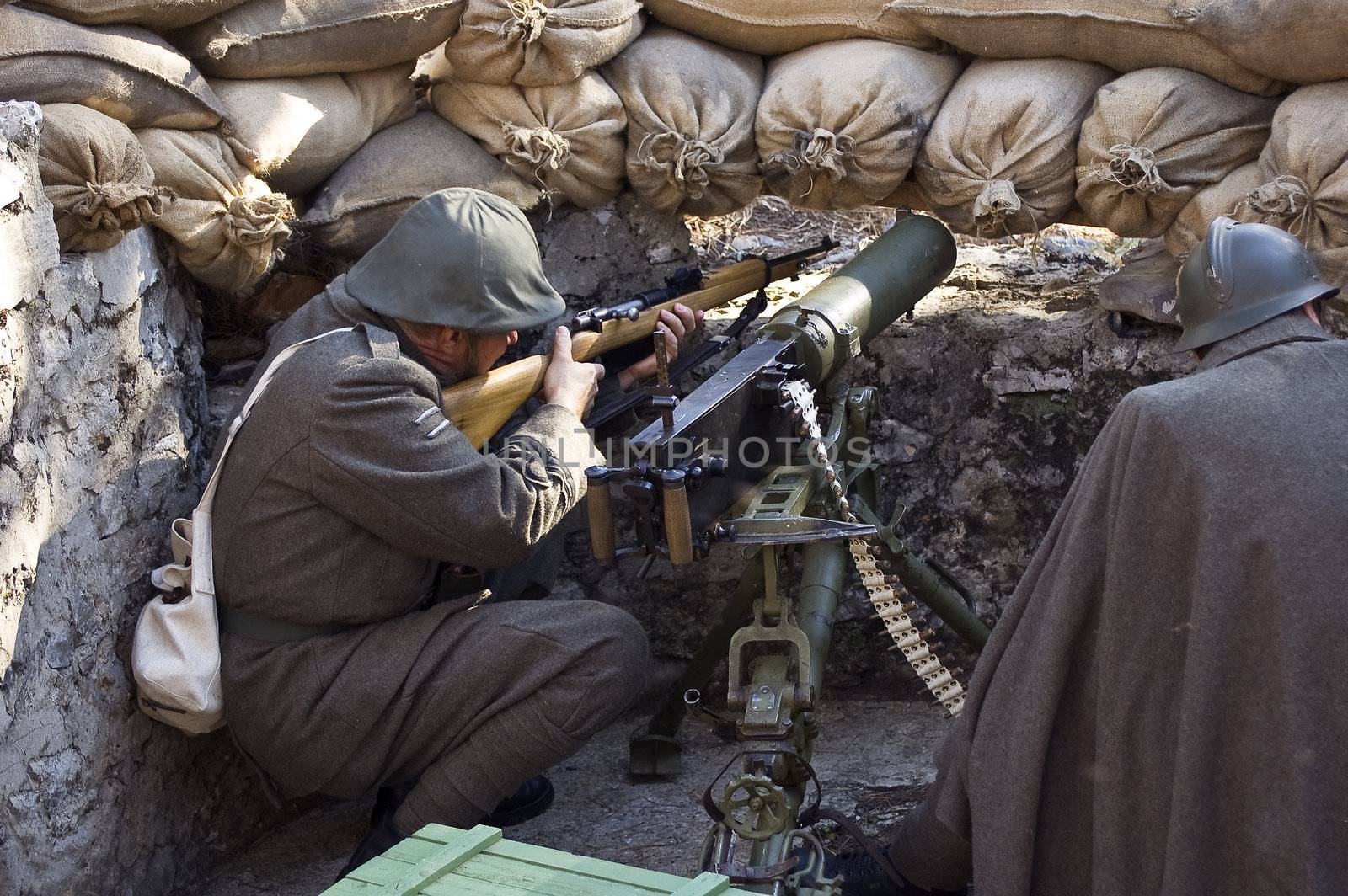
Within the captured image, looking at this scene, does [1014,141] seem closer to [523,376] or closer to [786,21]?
[786,21]

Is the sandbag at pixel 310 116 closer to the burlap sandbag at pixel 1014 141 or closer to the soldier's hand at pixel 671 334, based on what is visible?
the soldier's hand at pixel 671 334

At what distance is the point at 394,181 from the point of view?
3.93 m

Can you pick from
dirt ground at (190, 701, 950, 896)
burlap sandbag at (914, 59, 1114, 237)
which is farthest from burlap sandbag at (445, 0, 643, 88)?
dirt ground at (190, 701, 950, 896)

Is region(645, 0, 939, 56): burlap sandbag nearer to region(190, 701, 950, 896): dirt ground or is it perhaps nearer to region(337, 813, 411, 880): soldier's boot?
region(190, 701, 950, 896): dirt ground

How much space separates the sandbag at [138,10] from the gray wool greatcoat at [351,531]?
0.87 metres

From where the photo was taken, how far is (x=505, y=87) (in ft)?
13.3

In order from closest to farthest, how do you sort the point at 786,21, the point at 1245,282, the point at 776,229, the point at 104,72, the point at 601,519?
the point at 1245,282
the point at 601,519
the point at 104,72
the point at 786,21
the point at 776,229

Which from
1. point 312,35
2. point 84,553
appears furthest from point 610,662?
point 312,35

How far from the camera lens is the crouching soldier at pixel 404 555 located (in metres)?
3.03

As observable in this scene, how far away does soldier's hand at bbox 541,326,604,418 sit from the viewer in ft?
11.4

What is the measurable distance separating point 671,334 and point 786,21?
3.61 ft

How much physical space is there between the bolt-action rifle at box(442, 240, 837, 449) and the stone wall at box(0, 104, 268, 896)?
0.77 metres

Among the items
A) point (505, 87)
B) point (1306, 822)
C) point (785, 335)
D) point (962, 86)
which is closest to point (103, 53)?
point (505, 87)

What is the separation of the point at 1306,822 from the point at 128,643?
245cm
